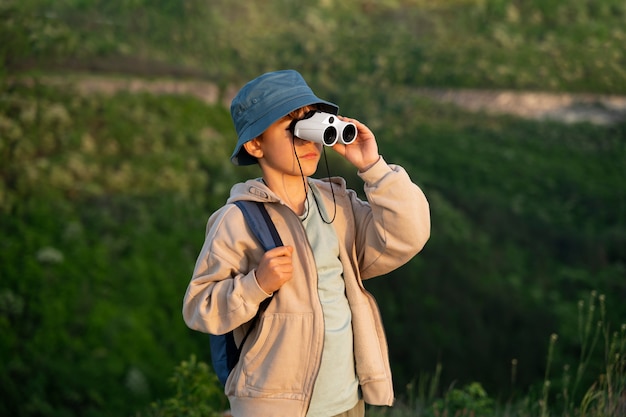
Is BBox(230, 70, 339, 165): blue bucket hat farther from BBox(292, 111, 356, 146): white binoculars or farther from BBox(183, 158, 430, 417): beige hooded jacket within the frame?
BBox(183, 158, 430, 417): beige hooded jacket

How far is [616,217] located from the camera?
29.1 feet

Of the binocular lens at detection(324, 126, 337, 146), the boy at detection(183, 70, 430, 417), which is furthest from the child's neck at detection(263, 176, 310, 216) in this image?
the binocular lens at detection(324, 126, 337, 146)

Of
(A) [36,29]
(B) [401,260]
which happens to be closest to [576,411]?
(B) [401,260]

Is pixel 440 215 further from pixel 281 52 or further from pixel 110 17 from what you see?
pixel 110 17

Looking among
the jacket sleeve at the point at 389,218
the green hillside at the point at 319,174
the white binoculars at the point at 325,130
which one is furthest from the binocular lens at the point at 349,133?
the green hillside at the point at 319,174

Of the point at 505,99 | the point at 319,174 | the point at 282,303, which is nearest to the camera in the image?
the point at 282,303

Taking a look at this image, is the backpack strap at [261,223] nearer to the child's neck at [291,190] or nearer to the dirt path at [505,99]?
the child's neck at [291,190]

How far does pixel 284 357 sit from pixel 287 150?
0.52 m

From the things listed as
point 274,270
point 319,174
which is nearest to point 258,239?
point 274,270

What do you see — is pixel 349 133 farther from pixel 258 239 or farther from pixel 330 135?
pixel 258 239

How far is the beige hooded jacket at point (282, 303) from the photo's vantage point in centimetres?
189

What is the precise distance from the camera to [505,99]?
9.79 m

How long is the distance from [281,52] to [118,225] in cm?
346

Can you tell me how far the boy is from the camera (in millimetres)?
1921
